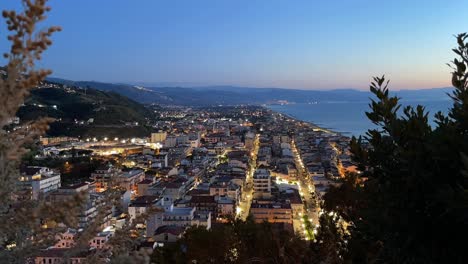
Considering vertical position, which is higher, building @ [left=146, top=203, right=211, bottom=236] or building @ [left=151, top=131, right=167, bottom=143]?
building @ [left=146, top=203, right=211, bottom=236]

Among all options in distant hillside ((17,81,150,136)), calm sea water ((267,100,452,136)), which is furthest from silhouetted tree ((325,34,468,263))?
Answer: distant hillside ((17,81,150,136))

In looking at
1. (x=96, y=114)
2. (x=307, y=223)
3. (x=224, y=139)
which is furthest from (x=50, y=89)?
(x=307, y=223)

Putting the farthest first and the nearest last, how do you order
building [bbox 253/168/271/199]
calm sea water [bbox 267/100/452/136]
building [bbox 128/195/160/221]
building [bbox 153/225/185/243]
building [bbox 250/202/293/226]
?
calm sea water [bbox 267/100/452/136], building [bbox 253/168/271/199], building [bbox 250/202/293/226], building [bbox 128/195/160/221], building [bbox 153/225/185/243]

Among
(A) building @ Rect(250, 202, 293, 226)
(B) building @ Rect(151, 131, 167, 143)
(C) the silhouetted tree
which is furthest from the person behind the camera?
(B) building @ Rect(151, 131, 167, 143)

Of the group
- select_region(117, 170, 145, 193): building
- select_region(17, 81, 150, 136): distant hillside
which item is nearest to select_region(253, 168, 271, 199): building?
select_region(117, 170, 145, 193): building

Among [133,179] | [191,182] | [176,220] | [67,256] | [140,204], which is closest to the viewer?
[67,256]

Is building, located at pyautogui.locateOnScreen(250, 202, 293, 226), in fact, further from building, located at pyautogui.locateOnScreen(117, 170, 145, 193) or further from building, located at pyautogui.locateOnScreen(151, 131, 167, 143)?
building, located at pyautogui.locateOnScreen(151, 131, 167, 143)

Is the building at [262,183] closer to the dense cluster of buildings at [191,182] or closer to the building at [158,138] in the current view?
the dense cluster of buildings at [191,182]

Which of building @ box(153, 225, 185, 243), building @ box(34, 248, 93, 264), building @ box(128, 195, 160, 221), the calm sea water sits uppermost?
building @ box(34, 248, 93, 264)

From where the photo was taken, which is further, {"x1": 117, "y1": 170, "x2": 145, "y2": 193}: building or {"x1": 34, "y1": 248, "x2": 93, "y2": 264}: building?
{"x1": 117, "y1": 170, "x2": 145, "y2": 193}: building

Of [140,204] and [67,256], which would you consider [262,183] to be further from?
[67,256]

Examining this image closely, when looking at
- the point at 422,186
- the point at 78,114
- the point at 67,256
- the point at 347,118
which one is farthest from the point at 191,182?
the point at 347,118
